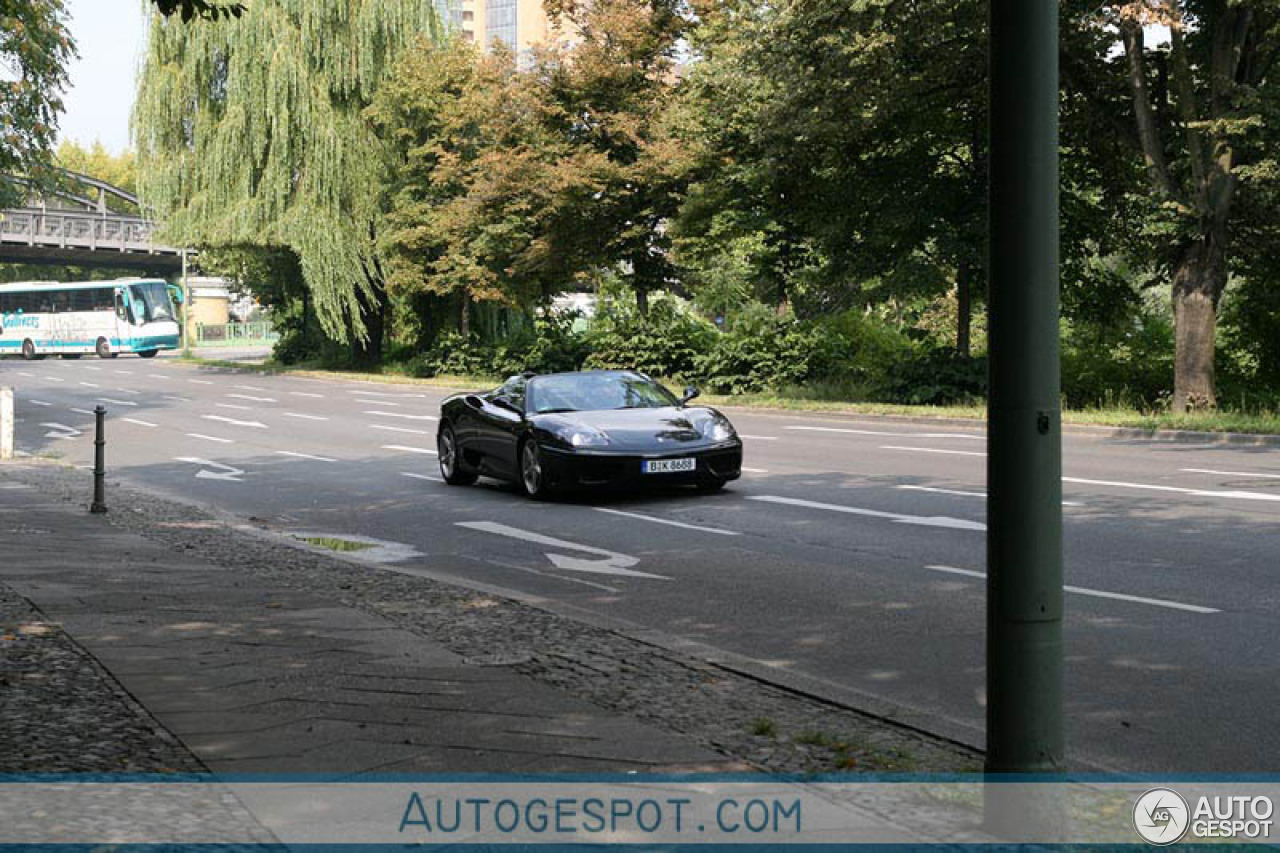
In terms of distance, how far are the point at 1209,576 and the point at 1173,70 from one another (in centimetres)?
1848

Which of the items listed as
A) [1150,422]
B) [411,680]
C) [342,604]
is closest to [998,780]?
[411,680]

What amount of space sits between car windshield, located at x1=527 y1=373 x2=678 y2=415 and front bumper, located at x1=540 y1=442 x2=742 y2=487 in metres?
0.94

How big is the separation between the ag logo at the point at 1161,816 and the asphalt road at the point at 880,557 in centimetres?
52

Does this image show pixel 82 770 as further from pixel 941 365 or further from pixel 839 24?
pixel 941 365

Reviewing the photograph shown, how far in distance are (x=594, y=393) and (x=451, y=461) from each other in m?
2.09

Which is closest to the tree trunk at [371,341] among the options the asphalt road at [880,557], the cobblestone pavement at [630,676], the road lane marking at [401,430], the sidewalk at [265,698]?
the road lane marking at [401,430]

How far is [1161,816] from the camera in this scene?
4.54m

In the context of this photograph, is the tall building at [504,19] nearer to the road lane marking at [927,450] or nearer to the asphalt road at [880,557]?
the road lane marking at [927,450]

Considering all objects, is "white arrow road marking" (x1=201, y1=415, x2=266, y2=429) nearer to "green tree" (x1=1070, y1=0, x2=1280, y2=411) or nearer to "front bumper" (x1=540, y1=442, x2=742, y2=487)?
"front bumper" (x1=540, y1=442, x2=742, y2=487)

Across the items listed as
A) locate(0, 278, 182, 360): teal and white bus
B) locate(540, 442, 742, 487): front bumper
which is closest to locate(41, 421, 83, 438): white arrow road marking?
locate(540, 442, 742, 487): front bumper

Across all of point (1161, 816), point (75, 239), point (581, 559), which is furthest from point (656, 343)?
point (75, 239)

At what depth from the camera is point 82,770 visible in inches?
187

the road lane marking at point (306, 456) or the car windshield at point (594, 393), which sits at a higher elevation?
the car windshield at point (594, 393)

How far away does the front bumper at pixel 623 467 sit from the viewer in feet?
47.6
